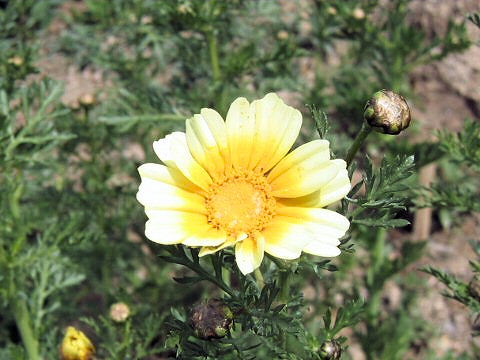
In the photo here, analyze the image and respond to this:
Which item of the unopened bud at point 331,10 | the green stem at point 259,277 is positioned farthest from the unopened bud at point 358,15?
the green stem at point 259,277

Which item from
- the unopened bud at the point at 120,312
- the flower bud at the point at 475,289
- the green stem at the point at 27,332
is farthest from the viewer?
the green stem at the point at 27,332

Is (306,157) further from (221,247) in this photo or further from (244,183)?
(221,247)

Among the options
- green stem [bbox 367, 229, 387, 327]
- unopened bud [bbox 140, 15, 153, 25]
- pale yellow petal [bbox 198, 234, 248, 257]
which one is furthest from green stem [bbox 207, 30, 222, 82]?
pale yellow petal [bbox 198, 234, 248, 257]

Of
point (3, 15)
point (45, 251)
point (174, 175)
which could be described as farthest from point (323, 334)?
point (3, 15)

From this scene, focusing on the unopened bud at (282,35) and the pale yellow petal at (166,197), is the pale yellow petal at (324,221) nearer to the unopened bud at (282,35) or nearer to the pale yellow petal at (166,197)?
the pale yellow petal at (166,197)

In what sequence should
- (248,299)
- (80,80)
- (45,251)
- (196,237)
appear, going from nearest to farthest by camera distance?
(196,237) → (248,299) → (45,251) → (80,80)

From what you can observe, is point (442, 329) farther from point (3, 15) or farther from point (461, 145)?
point (3, 15)

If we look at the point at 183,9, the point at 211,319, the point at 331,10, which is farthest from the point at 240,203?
the point at 331,10
